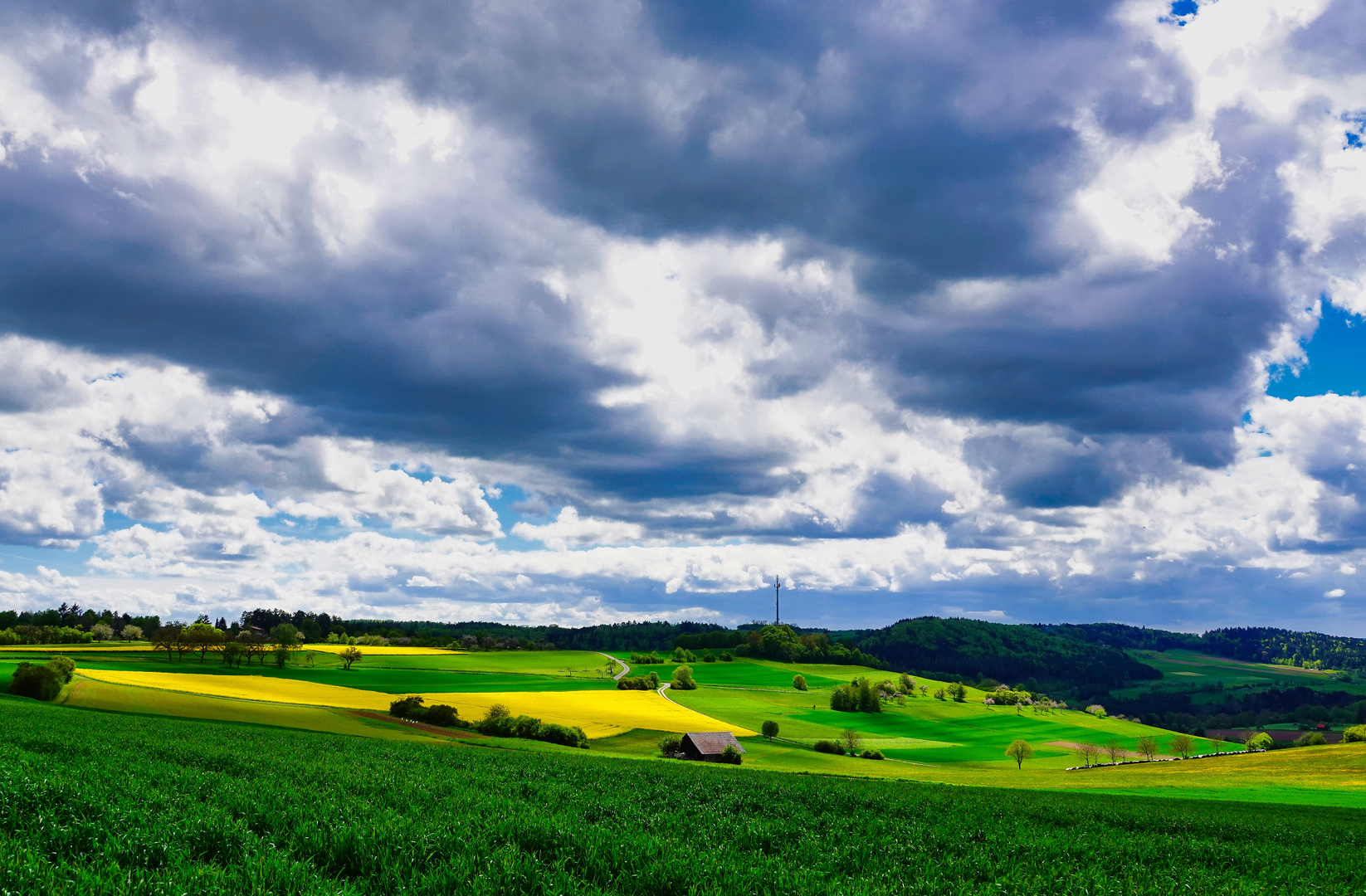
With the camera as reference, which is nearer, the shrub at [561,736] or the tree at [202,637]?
the shrub at [561,736]

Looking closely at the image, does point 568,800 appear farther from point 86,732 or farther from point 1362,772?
point 1362,772

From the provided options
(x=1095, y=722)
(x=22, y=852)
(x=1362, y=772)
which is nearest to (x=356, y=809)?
(x=22, y=852)

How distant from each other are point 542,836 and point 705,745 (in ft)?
240

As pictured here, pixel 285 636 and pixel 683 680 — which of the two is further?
pixel 683 680

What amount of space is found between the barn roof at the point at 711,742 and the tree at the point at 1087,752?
61.2 m

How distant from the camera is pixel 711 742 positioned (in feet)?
268

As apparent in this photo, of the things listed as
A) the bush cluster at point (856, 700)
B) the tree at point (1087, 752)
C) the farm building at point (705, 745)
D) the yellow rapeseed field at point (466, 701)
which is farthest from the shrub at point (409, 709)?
the tree at point (1087, 752)

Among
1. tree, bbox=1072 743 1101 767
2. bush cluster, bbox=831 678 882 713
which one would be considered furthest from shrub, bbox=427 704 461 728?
tree, bbox=1072 743 1101 767

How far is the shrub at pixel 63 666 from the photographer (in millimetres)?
75625

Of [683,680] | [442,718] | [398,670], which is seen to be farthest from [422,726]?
[683,680]

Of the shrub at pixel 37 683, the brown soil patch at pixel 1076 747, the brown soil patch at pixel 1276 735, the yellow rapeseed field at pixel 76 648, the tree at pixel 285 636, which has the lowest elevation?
the brown soil patch at pixel 1276 735

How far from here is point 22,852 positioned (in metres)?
8.91

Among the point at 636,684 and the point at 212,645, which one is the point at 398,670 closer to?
the point at 212,645

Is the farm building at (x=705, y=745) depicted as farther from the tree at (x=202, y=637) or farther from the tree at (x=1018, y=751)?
the tree at (x=202, y=637)
